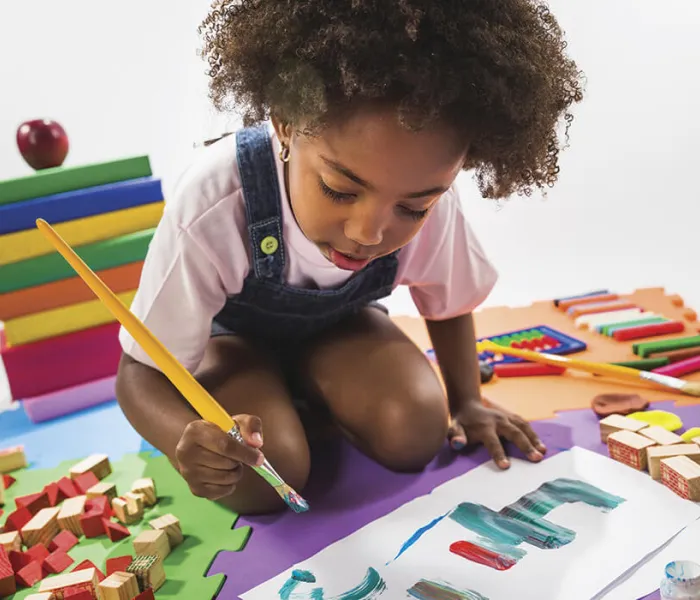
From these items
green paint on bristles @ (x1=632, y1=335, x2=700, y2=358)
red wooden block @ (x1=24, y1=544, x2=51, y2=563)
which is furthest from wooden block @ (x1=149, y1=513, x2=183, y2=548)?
green paint on bristles @ (x1=632, y1=335, x2=700, y2=358)

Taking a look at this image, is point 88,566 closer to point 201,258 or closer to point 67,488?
point 67,488

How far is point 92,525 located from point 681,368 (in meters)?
0.77

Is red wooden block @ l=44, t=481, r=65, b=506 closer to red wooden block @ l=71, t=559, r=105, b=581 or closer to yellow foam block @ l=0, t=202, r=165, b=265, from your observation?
red wooden block @ l=71, t=559, r=105, b=581

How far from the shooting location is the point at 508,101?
0.74 m

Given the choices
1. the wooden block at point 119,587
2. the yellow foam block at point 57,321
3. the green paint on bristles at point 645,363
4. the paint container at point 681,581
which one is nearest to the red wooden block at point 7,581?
the wooden block at point 119,587

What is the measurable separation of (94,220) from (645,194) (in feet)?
3.86

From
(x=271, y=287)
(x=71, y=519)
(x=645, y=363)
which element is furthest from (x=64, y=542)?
(x=645, y=363)

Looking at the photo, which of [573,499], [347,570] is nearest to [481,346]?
[573,499]

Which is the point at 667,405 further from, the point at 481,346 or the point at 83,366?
the point at 83,366

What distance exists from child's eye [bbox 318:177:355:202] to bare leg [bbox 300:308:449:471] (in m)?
0.32

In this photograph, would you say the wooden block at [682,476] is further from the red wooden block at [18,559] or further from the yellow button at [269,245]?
the red wooden block at [18,559]

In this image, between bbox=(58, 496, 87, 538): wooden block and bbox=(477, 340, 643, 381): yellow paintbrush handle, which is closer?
bbox=(58, 496, 87, 538): wooden block

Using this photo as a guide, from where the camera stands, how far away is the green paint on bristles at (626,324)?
1.35 metres

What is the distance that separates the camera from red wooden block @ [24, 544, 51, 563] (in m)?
0.94
